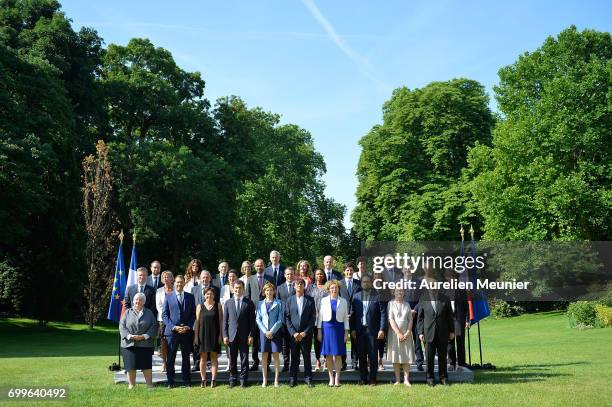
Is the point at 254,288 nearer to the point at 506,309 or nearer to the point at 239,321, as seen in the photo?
the point at 239,321

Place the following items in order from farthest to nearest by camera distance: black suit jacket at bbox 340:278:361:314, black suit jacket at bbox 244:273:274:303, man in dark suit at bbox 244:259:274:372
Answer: black suit jacket at bbox 244:273:274:303
man in dark suit at bbox 244:259:274:372
black suit jacket at bbox 340:278:361:314

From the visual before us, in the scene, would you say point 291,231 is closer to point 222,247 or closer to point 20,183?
point 222,247

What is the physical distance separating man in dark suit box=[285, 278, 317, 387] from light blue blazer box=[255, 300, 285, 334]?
0.19 meters

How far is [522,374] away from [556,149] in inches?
755

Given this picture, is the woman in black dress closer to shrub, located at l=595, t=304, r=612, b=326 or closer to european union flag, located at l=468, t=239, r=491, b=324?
european union flag, located at l=468, t=239, r=491, b=324

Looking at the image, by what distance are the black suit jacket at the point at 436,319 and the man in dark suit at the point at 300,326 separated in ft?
6.47

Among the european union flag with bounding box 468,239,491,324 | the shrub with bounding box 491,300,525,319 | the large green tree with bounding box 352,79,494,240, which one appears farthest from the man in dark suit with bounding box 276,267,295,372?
the shrub with bounding box 491,300,525,319

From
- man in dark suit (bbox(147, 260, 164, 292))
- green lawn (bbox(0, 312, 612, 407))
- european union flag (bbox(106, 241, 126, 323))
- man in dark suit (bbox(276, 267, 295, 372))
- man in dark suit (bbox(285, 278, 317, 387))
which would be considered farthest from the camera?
european union flag (bbox(106, 241, 126, 323))

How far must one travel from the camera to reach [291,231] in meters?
41.3

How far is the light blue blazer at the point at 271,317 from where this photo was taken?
11406 mm

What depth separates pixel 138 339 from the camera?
11.0m

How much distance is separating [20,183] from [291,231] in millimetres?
18788

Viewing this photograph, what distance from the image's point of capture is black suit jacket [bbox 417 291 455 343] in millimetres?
11328

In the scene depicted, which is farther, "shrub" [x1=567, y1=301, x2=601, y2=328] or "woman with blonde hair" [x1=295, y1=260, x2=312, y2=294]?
"shrub" [x1=567, y1=301, x2=601, y2=328]
